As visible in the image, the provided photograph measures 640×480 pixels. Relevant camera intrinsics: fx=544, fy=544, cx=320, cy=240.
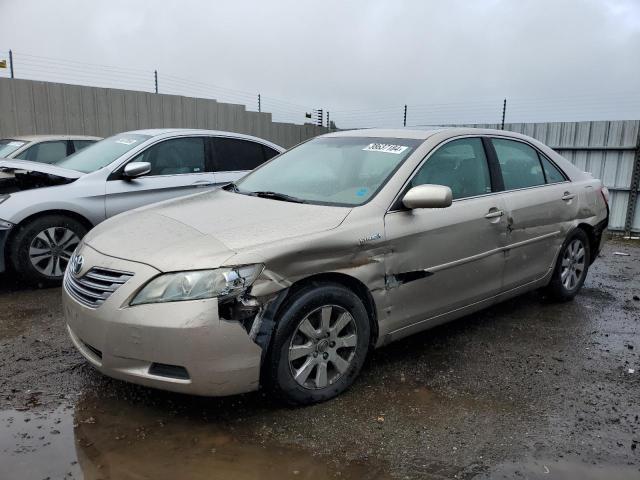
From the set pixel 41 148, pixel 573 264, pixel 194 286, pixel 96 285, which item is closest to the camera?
pixel 194 286

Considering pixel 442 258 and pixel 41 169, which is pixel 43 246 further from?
pixel 442 258

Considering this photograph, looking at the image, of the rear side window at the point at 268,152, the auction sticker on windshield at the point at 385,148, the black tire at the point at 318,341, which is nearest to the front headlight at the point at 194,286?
the black tire at the point at 318,341

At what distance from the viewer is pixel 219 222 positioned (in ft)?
10.4

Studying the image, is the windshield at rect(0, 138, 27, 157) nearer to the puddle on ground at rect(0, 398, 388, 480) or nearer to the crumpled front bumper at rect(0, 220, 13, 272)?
the crumpled front bumper at rect(0, 220, 13, 272)

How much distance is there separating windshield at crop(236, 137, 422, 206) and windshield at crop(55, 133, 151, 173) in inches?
89.9

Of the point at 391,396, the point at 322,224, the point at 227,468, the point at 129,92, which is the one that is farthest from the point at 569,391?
the point at 129,92

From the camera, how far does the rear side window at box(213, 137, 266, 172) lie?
6.45 meters

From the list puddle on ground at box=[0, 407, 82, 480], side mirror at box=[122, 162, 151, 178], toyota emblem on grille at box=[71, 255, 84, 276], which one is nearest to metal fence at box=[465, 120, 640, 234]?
side mirror at box=[122, 162, 151, 178]

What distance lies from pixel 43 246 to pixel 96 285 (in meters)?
2.78

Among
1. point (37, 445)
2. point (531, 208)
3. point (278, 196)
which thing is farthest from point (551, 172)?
point (37, 445)

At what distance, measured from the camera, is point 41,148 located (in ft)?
28.2

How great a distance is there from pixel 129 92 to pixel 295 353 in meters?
12.8

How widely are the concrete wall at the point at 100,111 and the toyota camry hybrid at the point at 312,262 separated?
1035 cm

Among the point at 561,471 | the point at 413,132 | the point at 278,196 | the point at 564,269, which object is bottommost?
the point at 561,471
